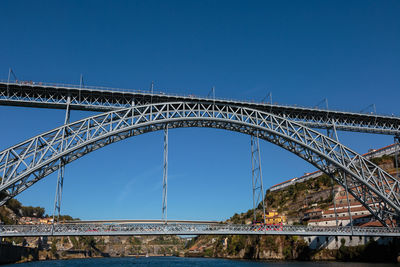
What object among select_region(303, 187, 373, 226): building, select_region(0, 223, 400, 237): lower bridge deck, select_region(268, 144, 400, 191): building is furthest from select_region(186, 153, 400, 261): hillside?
select_region(0, 223, 400, 237): lower bridge deck

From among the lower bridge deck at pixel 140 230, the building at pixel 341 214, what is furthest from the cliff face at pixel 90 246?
the building at pixel 341 214

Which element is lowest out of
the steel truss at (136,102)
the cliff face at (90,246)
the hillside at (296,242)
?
the cliff face at (90,246)

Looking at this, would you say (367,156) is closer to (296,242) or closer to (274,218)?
(274,218)

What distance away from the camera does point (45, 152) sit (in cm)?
2884

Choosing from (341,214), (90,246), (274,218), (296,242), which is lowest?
(90,246)

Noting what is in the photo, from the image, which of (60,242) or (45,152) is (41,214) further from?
(45,152)

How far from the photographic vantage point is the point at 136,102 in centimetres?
3425

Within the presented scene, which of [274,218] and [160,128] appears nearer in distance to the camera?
[160,128]

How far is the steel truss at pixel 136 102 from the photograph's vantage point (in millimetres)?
31281

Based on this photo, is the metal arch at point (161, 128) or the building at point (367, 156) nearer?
the metal arch at point (161, 128)

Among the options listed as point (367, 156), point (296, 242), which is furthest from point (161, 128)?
point (367, 156)

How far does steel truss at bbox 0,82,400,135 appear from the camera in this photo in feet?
103

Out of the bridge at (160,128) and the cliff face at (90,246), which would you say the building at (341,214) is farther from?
the cliff face at (90,246)

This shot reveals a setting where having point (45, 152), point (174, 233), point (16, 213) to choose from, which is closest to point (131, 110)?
point (45, 152)
